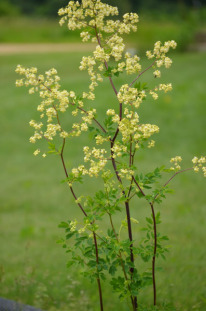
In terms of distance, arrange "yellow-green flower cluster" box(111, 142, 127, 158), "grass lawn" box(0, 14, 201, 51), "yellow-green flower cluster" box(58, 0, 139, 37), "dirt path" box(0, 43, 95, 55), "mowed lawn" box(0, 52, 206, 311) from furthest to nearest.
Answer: "dirt path" box(0, 43, 95, 55), "grass lawn" box(0, 14, 201, 51), "mowed lawn" box(0, 52, 206, 311), "yellow-green flower cluster" box(58, 0, 139, 37), "yellow-green flower cluster" box(111, 142, 127, 158)

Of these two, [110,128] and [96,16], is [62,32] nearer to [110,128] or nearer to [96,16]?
[96,16]

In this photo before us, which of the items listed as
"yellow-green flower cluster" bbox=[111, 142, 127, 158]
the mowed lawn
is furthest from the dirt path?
"yellow-green flower cluster" bbox=[111, 142, 127, 158]

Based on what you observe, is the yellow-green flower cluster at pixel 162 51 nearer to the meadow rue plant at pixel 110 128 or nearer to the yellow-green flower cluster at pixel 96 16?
the meadow rue plant at pixel 110 128

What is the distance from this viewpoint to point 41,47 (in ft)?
71.2

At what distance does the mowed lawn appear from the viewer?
11.3 feet

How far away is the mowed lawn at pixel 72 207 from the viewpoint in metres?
3.45

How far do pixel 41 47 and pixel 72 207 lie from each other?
17.4m

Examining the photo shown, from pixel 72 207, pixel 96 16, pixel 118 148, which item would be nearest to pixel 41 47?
pixel 72 207

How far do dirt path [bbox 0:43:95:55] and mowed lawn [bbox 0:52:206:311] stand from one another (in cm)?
820

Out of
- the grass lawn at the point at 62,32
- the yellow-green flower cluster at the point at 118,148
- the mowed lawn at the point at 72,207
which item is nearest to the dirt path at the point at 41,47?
the grass lawn at the point at 62,32

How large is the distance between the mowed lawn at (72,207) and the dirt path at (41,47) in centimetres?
820

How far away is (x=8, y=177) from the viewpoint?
675 cm

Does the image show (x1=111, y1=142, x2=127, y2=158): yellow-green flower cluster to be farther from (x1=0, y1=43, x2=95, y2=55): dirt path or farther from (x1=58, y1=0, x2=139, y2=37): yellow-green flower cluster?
(x1=0, y1=43, x2=95, y2=55): dirt path

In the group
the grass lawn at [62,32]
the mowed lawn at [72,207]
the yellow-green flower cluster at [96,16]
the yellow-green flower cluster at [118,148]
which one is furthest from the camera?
the grass lawn at [62,32]
